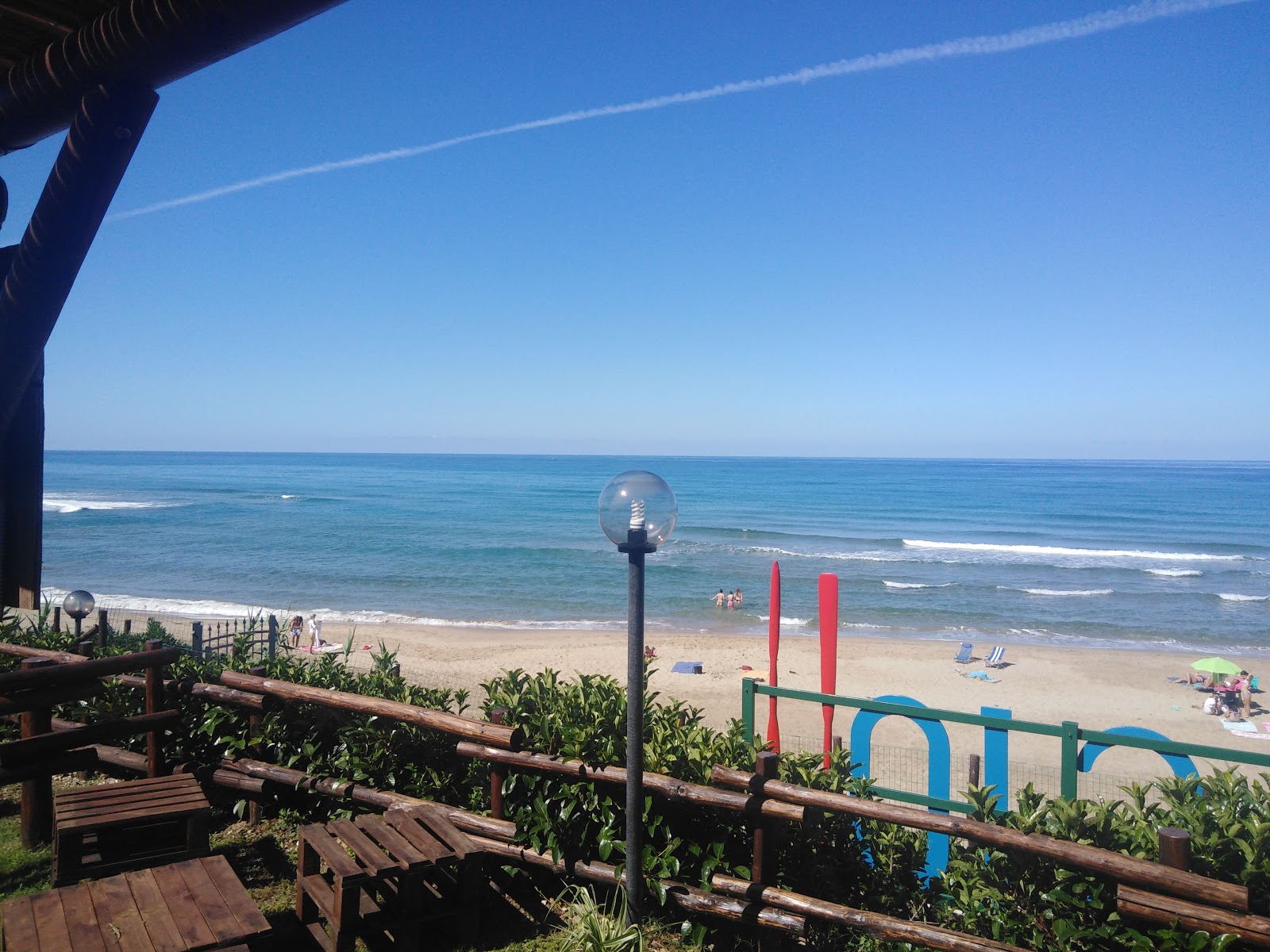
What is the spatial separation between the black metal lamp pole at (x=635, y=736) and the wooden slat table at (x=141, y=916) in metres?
1.62

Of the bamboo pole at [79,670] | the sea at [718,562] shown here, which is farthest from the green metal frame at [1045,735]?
the sea at [718,562]

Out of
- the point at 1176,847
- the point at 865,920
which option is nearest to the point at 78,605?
the point at 865,920

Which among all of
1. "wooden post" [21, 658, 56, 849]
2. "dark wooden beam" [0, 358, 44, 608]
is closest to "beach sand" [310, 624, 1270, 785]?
"wooden post" [21, 658, 56, 849]

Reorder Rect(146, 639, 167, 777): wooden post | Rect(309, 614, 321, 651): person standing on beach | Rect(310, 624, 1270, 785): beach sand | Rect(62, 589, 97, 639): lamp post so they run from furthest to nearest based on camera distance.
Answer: Rect(309, 614, 321, 651): person standing on beach < Rect(310, 624, 1270, 785): beach sand < Rect(62, 589, 97, 639): lamp post < Rect(146, 639, 167, 777): wooden post

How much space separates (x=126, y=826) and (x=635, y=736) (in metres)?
2.71

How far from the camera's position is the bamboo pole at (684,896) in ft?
13.4

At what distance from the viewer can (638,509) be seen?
13.0 ft

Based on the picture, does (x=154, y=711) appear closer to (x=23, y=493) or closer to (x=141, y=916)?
(x=141, y=916)

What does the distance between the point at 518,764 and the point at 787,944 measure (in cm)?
169

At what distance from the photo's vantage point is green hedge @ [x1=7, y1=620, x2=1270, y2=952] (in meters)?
3.66

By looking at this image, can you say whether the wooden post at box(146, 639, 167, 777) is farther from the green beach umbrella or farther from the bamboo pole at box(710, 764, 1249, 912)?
the green beach umbrella

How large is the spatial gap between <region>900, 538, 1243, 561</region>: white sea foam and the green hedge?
3859cm

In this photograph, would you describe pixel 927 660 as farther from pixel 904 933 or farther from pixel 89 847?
pixel 89 847

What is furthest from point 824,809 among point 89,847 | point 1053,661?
point 1053,661
